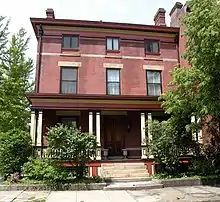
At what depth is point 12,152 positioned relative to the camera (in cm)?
1291

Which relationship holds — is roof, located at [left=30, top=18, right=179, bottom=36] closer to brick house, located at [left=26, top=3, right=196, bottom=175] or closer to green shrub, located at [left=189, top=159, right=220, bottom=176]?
brick house, located at [left=26, top=3, right=196, bottom=175]

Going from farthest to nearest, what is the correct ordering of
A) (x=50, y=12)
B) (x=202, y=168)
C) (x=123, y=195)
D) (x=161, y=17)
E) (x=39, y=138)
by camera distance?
(x=161, y=17), (x=50, y=12), (x=39, y=138), (x=202, y=168), (x=123, y=195)

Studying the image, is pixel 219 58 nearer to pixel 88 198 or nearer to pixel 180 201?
pixel 180 201

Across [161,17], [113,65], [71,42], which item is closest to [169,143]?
[113,65]

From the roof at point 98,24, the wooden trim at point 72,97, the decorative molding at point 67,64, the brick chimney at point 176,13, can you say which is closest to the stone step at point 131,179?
the wooden trim at point 72,97

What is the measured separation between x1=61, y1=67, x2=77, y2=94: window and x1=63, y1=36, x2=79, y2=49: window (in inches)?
64.3

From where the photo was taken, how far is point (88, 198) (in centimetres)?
937

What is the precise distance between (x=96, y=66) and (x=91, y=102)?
3.25 m

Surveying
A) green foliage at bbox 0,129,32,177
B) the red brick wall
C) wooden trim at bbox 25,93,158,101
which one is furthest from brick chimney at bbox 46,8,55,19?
green foliage at bbox 0,129,32,177

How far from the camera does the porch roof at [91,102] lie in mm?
15180

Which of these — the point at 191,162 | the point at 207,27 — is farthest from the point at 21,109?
the point at 207,27

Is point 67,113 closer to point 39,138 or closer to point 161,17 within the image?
point 39,138

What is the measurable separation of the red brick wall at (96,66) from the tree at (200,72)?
4927mm

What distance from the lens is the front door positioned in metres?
17.4
